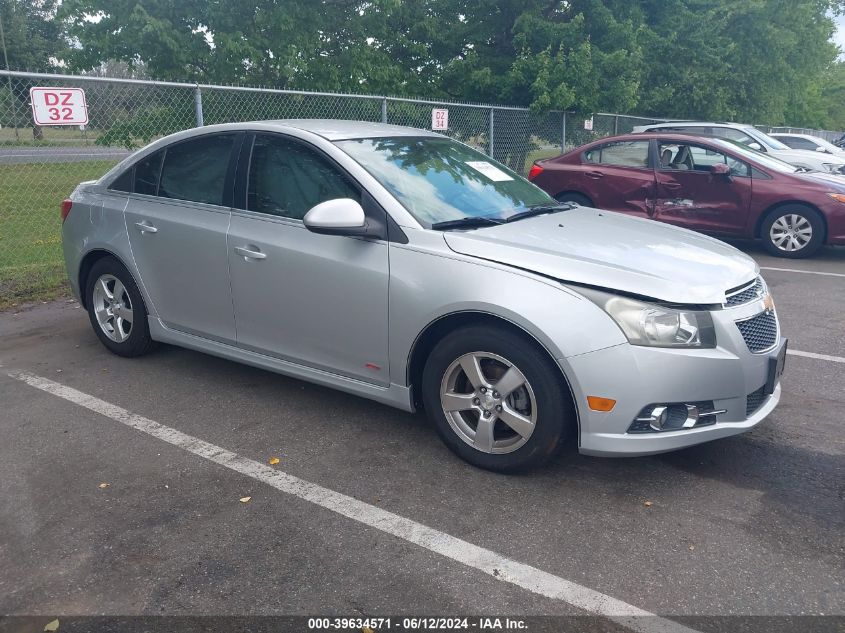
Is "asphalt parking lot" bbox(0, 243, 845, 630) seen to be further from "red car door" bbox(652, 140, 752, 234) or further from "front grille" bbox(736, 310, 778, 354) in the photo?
"red car door" bbox(652, 140, 752, 234)

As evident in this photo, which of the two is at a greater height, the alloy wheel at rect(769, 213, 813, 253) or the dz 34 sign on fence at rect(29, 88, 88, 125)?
the dz 34 sign on fence at rect(29, 88, 88, 125)

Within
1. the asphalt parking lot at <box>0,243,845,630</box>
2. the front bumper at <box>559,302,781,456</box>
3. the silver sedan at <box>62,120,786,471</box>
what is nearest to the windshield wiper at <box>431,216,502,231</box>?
the silver sedan at <box>62,120,786,471</box>

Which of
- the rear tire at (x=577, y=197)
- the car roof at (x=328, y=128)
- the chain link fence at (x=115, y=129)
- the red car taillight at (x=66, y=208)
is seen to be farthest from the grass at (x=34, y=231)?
the rear tire at (x=577, y=197)

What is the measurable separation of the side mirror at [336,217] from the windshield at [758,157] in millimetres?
7394

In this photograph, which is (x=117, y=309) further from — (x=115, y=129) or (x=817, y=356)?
(x=817, y=356)

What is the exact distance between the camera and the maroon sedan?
30.7 ft

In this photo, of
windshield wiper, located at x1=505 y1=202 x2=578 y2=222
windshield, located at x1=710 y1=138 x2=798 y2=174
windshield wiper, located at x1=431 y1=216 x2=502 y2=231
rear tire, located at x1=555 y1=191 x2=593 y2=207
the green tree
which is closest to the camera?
windshield wiper, located at x1=431 y1=216 x2=502 y2=231

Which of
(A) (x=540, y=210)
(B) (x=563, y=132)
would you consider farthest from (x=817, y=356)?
(B) (x=563, y=132)

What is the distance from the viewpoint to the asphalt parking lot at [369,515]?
111 inches

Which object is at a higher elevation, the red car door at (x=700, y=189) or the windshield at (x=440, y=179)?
the windshield at (x=440, y=179)

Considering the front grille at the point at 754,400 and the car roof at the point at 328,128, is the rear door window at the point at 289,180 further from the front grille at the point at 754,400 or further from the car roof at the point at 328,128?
the front grille at the point at 754,400

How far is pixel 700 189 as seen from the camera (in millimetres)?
9859

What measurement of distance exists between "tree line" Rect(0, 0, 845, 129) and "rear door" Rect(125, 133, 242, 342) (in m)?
9.40

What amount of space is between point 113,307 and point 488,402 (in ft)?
10.4
